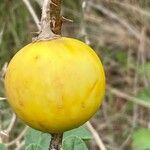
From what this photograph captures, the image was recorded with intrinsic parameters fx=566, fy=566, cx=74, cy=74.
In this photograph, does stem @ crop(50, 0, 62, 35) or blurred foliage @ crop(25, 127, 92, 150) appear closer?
stem @ crop(50, 0, 62, 35)

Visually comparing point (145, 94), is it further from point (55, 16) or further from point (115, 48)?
point (55, 16)

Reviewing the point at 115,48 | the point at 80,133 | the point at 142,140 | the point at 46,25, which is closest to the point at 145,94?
the point at 142,140

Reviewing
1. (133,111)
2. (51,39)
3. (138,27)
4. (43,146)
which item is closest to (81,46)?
(51,39)

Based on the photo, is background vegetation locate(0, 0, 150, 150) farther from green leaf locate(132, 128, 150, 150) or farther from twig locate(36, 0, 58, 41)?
twig locate(36, 0, 58, 41)

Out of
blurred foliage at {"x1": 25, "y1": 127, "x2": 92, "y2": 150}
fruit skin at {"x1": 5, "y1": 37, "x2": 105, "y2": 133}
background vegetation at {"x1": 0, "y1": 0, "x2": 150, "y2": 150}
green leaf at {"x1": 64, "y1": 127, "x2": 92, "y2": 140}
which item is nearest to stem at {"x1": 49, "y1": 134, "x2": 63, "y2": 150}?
fruit skin at {"x1": 5, "y1": 37, "x2": 105, "y2": 133}

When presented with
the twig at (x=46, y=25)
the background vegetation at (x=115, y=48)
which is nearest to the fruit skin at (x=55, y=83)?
the twig at (x=46, y=25)

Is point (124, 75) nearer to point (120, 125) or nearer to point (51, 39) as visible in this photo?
point (120, 125)

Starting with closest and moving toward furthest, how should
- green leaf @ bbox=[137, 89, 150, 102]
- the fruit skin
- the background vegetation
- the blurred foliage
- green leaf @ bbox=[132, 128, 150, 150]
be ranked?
the fruit skin
the blurred foliage
green leaf @ bbox=[132, 128, 150, 150]
green leaf @ bbox=[137, 89, 150, 102]
the background vegetation

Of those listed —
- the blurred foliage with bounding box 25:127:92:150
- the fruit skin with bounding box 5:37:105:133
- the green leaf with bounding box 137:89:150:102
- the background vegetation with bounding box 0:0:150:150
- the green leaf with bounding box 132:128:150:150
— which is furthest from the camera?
the background vegetation with bounding box 0:0:150:150
